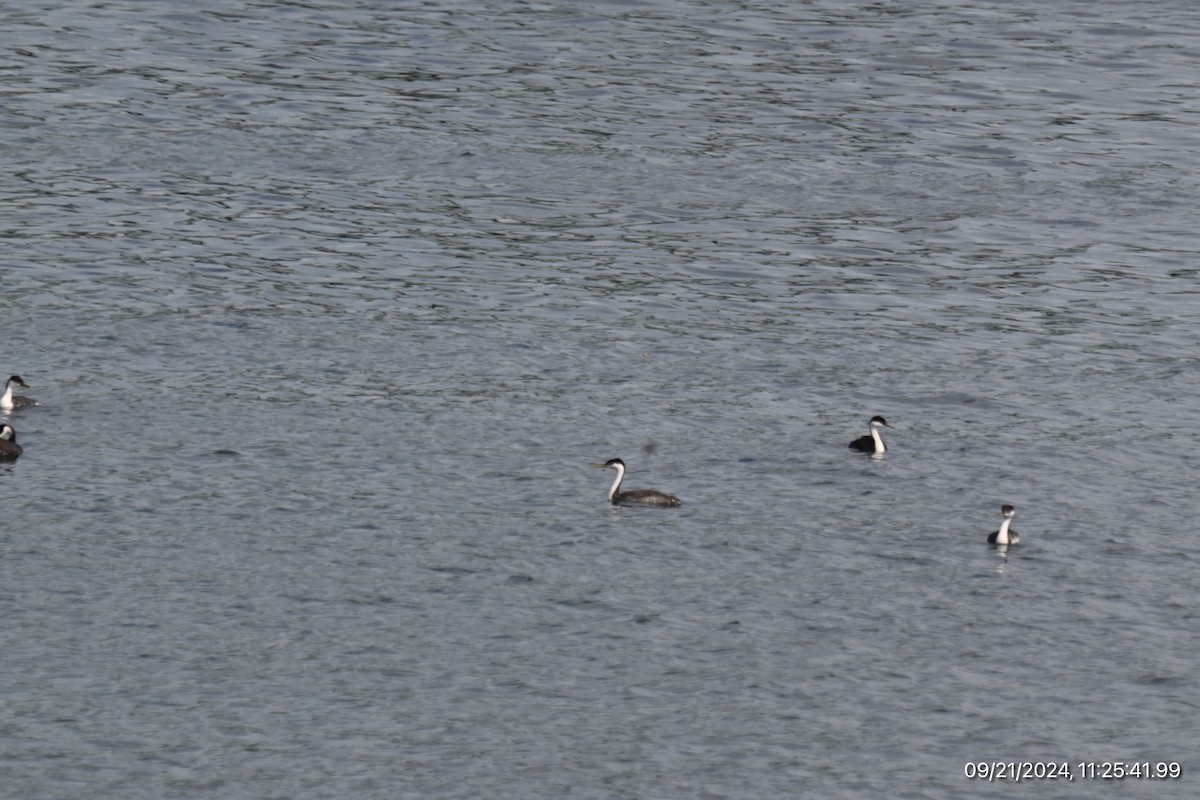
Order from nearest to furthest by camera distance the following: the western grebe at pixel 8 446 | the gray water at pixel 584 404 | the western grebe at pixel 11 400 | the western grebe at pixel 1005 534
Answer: the gray water at pixel 584 404, the western grebe at pixel 1005 534, the western grebe at pixel 8 446, the western grebe at pixel 11 400

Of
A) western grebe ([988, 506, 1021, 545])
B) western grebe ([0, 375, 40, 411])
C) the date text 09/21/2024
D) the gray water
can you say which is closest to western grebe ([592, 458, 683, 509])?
the gray water

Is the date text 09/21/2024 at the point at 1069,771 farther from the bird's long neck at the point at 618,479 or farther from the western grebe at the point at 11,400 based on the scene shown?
the western grebe at the point at 11,400

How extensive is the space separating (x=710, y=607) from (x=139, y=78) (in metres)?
30.5

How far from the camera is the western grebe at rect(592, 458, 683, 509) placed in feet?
89.9

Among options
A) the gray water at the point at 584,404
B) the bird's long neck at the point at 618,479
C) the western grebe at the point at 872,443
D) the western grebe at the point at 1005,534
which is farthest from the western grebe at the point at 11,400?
the western grebe at the point at 1005,534

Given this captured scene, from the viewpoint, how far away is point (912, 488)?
2897 cm

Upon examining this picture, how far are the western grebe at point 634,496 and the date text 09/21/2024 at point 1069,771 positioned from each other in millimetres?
7761

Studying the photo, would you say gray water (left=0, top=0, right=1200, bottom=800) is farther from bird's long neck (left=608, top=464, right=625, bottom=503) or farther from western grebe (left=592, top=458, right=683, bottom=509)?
bird's long neck (left=608, top=464, right=625, bottom=503)

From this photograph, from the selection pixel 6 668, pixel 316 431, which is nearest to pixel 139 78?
pixel 316 431

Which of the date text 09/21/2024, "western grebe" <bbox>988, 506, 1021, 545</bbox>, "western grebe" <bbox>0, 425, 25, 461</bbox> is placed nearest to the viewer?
the date text 09/21/2024

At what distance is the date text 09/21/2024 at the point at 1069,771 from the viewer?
67.4 ft

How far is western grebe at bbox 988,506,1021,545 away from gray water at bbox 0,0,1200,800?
41 cm

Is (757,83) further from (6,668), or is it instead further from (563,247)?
(6,668)

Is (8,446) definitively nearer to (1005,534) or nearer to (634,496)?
(634,496)
